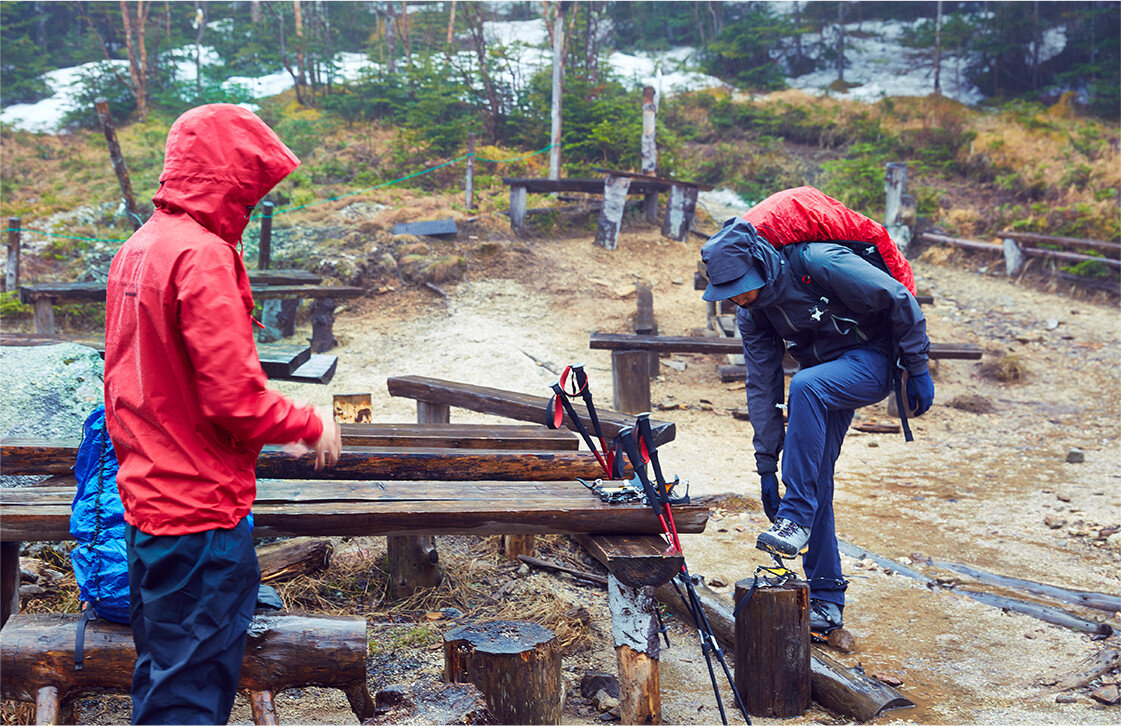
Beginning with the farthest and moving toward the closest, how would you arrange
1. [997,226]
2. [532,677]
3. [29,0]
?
[29,0]
[997,226]
[532,677]

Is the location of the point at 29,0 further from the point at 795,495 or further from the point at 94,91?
the point at 795,495

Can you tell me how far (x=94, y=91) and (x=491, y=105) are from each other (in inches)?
410

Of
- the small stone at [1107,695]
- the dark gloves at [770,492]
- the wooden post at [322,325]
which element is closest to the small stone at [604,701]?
the dark gloves at [770,492]

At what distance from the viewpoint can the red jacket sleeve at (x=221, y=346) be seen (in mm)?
1865

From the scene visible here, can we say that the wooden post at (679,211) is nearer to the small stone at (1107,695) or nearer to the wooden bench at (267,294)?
the wooden bench at (267,294)

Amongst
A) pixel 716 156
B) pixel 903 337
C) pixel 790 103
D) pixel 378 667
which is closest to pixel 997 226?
pixel 716 156

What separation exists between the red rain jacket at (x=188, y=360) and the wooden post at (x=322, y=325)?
26.7 feet

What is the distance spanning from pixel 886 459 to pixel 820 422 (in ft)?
14.1

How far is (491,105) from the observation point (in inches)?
763

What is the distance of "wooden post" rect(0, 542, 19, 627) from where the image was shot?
2824 mm

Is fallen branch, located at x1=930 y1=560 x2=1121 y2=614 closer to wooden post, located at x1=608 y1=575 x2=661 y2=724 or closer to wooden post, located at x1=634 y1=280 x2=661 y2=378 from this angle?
wooden post, located at x1=608 y1=575 x2=661 y2=724

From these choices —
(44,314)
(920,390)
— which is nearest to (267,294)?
(44,314)

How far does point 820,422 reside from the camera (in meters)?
3.31

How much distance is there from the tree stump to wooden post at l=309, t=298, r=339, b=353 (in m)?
7.79
